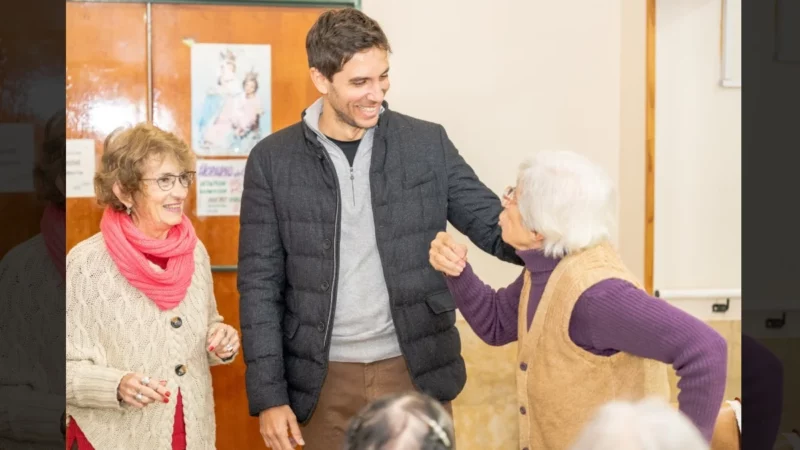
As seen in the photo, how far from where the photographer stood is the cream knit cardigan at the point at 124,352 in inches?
88.4

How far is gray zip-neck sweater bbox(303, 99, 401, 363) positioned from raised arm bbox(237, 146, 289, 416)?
0.15 meters

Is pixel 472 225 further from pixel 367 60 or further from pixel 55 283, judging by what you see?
pixel 55 283

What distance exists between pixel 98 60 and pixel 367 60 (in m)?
1.53

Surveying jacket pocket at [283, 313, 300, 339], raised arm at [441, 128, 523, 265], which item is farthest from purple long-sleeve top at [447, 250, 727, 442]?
jacket pocket at [283, 313, 300, 339]

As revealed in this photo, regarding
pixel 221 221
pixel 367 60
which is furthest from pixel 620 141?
pixel 367 60

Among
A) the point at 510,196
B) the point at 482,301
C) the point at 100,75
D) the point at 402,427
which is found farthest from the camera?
the point at 100,75

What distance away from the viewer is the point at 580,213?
1944mm

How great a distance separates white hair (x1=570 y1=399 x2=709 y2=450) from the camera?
118 centimetres

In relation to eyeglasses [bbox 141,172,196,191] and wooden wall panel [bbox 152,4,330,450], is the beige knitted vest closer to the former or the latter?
eyeglasses [bbox 141,172,196,191]

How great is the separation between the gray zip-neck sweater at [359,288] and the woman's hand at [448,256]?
23cm

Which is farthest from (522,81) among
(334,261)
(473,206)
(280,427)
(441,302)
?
(280,427)

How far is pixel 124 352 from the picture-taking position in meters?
2.30

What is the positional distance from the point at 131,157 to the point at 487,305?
0.94 meters

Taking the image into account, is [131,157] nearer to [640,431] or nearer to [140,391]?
[140,391]
